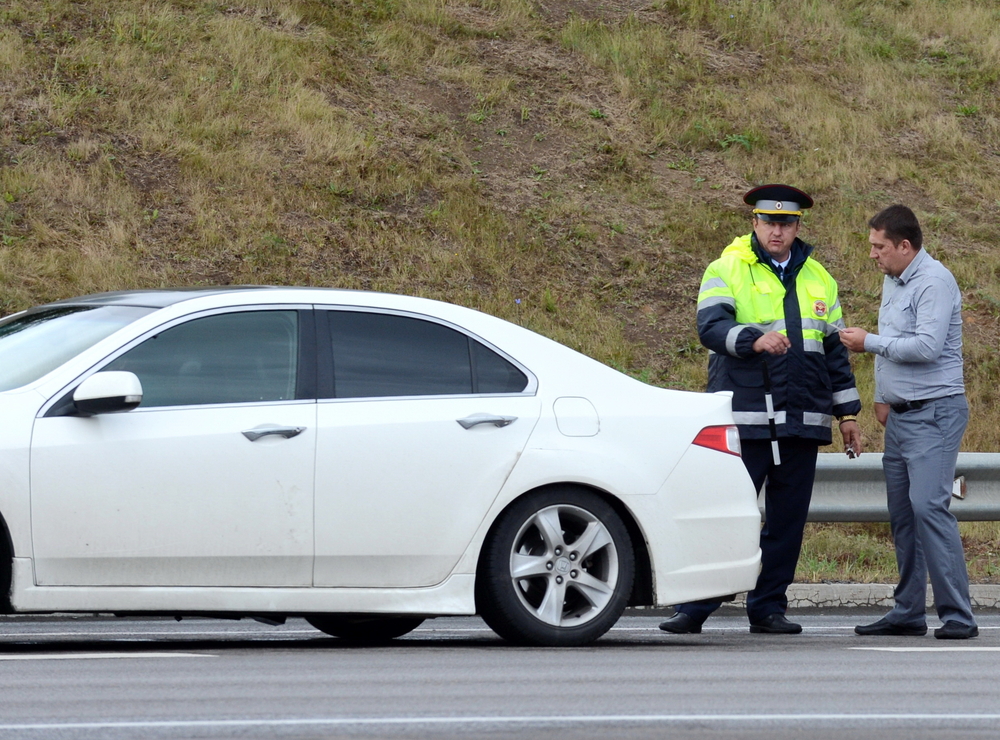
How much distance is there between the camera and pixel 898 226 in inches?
315

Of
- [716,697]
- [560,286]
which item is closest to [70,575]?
[716,697]

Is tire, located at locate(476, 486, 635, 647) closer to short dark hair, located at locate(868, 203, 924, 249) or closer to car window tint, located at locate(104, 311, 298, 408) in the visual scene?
car window tint, located at locate(104, 311, 298, 408)

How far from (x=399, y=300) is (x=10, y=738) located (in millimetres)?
3055

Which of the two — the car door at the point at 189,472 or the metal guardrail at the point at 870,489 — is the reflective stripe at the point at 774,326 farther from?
the car door at the point at 189,472

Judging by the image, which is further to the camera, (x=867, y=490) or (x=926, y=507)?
(x=867, y=490)

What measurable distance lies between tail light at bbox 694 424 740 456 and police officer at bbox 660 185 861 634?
31.7 inches

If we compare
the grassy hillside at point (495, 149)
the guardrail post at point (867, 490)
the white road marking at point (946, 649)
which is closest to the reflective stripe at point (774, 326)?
the white road marking at point (946, 649)

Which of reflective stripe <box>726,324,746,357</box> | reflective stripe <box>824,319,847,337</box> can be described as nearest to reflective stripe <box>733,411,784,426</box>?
reflective stripe <box>726,324,746,357</box>

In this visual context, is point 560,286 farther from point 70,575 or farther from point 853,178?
point 70,575

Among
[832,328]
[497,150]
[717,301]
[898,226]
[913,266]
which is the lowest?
[832,328]

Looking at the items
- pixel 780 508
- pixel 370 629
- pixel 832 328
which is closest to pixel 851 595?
pixel 780 508

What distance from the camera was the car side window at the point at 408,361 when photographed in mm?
6746

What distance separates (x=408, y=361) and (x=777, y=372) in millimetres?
2091

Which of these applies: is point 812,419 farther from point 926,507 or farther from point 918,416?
point 926,507
